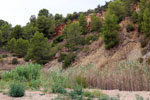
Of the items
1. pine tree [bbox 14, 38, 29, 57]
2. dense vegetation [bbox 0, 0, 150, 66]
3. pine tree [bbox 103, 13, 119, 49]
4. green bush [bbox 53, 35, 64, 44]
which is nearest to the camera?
pine tree [bbox 103, 13, 119, 49]

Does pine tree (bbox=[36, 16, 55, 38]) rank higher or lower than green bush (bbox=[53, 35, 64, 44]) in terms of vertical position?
higher

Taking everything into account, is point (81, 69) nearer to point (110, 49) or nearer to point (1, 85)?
point (1, 85)

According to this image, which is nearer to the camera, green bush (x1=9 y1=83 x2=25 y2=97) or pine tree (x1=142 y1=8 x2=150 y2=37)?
green bush (x1=9 y1=83 x2=25 y2=97)

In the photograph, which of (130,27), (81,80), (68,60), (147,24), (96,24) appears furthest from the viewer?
(96,24)

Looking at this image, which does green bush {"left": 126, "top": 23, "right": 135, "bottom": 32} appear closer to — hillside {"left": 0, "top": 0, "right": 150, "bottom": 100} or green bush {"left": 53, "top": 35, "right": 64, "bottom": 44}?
hillside {"left": 0, "top": 0, "right": 150, "bottom": 100}

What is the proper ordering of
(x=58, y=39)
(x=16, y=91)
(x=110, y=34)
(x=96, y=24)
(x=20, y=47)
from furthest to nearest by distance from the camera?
(x=58, y=39), (x=20, y=47), (x=96, y=24), (x=110, y=34), (x=16, y=91)

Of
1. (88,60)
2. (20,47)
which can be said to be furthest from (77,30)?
(20,47)

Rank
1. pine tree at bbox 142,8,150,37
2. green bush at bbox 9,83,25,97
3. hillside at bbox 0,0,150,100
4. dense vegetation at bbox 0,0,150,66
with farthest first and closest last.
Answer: dense vegetation at bbox 0,0,150,66 < pine tree at bbox 142,8,150,37 < hillside at bbox 0,0,150,100 < green bush at bbox 9,83,25,97

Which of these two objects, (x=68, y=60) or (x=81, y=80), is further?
(x=68, y=60)

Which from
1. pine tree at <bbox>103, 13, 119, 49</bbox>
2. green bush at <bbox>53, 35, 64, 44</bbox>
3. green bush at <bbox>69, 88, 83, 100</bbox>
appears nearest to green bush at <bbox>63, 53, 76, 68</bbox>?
pine tree at <bbox>103, 13, 119, 49</bbox>

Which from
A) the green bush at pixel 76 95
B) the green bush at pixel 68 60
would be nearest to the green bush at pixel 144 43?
the green bush at pixel 68 60

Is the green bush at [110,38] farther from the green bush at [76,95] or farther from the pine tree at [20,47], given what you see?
the pine tree at [20,47]

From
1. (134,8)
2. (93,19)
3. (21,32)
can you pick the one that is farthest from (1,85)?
(21,32)

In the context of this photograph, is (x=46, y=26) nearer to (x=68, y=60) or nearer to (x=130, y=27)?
(x=68, y=60)
